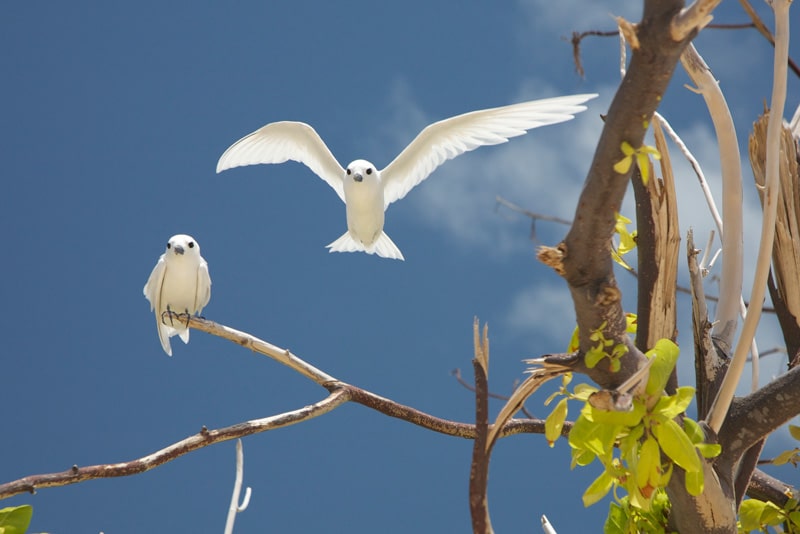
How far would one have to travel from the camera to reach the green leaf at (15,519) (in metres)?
1.01

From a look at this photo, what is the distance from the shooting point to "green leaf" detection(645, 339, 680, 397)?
0.82 metres

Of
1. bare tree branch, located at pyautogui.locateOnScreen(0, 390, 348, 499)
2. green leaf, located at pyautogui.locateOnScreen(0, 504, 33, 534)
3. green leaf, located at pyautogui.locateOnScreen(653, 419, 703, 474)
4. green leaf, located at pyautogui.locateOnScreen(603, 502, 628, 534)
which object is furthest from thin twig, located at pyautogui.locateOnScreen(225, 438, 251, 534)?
green leaf, located at pyautogui.locateOnScreen(653, 419, 703, 474)

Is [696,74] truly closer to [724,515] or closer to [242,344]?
[724,515]

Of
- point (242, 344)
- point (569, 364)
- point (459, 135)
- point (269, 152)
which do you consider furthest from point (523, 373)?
point (269, 152)

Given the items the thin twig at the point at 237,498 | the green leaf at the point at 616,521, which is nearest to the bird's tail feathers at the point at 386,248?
the thin twig at the point at 237,498

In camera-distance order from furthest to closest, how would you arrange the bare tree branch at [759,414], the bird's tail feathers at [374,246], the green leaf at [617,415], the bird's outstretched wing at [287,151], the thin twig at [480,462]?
the bird's tail feathers at [374,246]
the bird's outstretched wing at [287,151]
the bare tree branch at [759,414]
the green leaf at [617,415]
the thin twig at [480,462]

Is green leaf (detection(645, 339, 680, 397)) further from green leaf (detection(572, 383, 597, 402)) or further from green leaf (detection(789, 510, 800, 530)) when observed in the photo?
green leaf (detection(789, 510, 800, 530))

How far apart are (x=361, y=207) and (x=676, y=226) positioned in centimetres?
163

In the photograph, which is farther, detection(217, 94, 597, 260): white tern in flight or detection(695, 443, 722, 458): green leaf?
detection(217, 94, 597, 260): white tern in flight

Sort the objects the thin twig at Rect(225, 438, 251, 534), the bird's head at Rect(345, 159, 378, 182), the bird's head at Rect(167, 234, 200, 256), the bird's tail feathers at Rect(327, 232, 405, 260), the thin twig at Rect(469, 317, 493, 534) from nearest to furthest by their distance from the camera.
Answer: the thin twig at Rect(469, 317, 493, 534)
the thin twig at Rect(225, 438, 251, 534)
the bird's head at Rect(167, 234, 200, 256)
the bird's head at Rect(345, 159, 378, 182)
the bird's tail feathers at Rect(327, 232, 405, 260)

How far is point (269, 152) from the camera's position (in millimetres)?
2770

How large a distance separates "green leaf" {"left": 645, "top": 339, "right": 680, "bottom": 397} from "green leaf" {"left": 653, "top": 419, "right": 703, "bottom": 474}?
0.04 metres

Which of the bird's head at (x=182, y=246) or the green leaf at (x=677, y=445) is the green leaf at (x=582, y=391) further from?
the bird's head at (x=182, y=246)

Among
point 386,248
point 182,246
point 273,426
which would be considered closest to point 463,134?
point 386,248
